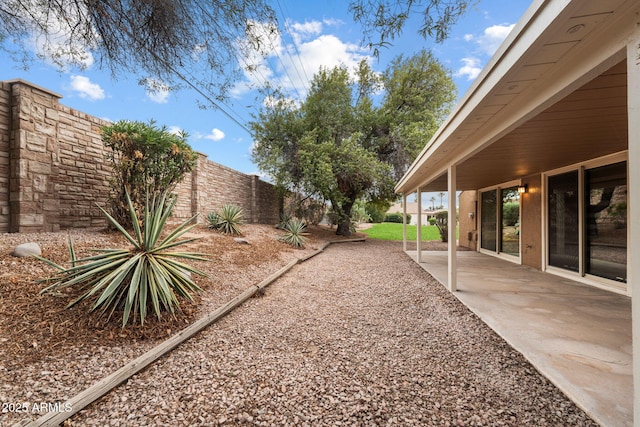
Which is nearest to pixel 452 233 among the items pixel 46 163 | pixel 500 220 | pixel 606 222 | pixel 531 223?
pixel 606 222

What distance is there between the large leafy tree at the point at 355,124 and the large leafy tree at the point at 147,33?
7.14m

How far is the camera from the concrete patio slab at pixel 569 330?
174 cm

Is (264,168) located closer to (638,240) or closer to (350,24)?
(350,24)

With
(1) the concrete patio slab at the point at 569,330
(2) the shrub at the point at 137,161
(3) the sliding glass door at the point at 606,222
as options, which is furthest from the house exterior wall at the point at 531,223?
(2) the shrub at the point at 137,161

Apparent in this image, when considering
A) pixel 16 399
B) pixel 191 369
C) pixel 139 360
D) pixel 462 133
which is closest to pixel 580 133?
pixel 462 133

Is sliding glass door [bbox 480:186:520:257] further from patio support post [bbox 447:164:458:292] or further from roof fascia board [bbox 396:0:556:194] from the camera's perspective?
roof fascia board [bbox 396:0:556:194]

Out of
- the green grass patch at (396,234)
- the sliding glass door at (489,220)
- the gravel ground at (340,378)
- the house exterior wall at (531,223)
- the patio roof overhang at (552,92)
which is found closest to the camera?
the patio roof overhang at (552,92)

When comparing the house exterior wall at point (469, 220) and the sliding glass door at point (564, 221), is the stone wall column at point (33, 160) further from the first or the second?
the house exterior wall at point (469, 220)

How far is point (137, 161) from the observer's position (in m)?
5.07

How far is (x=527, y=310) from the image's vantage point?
3.19 m

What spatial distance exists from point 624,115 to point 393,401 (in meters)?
3.46

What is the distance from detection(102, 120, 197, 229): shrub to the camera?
496cm

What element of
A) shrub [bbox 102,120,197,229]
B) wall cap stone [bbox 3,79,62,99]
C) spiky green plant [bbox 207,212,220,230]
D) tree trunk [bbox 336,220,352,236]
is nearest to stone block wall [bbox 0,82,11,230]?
wall cap stone [bbox 3,79,62,99]

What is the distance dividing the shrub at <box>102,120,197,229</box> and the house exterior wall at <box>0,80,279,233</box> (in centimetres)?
44
